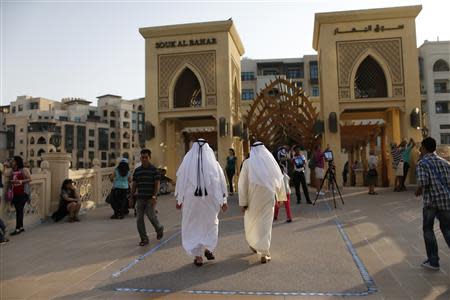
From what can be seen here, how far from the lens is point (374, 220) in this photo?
731 cm

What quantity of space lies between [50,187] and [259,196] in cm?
634

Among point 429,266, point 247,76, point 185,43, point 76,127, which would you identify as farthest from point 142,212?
point 76,127

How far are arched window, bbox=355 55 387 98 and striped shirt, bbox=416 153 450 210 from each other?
11.7 m

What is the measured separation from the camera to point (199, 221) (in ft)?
15.8

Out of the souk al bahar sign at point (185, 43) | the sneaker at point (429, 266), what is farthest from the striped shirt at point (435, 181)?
the souk al bahar sign at point (185, 43)

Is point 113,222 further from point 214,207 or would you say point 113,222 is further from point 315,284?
point 315,284

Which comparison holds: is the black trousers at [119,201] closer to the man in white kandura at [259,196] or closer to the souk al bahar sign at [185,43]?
the man in white kandura at [259,196]

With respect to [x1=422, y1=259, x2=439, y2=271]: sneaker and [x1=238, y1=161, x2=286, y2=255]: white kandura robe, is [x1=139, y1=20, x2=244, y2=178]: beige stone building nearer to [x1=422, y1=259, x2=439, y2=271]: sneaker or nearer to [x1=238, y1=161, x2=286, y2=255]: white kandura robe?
→ [x1=238, y1=161, x2=286, y2=255]: white kandura robe

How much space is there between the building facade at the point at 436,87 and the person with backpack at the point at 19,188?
38.3 meters

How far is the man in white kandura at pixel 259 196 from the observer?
4.77 m

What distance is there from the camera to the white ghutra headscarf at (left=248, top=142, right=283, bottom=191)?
4902mm

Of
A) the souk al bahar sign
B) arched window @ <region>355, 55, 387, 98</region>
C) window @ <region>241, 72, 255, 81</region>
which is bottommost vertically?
arched window @ <region>355, 55, 387, 98</region>

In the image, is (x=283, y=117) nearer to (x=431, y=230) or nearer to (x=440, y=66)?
(x=431, y=230)

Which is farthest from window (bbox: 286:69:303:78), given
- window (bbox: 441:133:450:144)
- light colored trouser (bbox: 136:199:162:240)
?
light colored trouser (bbox: 136:199:162:240)
